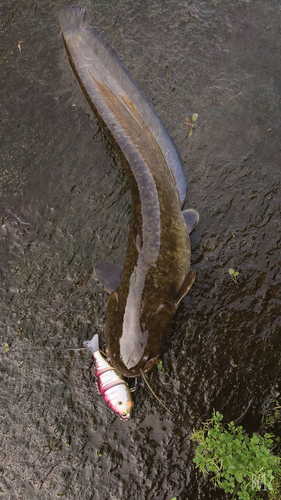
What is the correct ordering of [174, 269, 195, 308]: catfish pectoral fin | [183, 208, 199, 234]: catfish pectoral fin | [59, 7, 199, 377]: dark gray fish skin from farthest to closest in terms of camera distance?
1. [183, 208, 199, 234]: catfish pectoral fin
2. [174, 269, 195, 308]: catfish pectoral fin
3. [59, 7, 199, 377]: dark gray fish skin

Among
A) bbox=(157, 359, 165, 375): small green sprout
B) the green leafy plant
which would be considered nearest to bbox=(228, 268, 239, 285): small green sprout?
Answer: bbox=(157, 359, 165, 375): small green sprout

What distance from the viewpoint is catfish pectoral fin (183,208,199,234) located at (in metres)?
3.56

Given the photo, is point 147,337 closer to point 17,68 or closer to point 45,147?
point 45,147

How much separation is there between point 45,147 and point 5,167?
0.47 m

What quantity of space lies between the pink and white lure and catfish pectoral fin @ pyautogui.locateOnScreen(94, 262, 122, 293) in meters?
0.68

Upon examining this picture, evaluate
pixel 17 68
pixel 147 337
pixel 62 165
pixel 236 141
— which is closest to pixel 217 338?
pixel 147 337

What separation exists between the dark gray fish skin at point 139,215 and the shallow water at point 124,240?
29cm

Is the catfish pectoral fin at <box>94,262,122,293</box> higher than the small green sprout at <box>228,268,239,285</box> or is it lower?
higher

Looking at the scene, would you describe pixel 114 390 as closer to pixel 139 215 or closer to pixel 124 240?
pixel 124 240

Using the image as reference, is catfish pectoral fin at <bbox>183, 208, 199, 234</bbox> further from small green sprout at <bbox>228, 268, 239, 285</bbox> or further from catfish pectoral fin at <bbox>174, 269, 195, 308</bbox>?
small green sprout at <bbox>228, 268, 239, 285</bbox>

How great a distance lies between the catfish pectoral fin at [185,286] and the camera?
326cm

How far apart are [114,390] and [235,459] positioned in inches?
47.0

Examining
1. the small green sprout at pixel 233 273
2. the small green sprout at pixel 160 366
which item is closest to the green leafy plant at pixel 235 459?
the small green sprout at pixel 160 366

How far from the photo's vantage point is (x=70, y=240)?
12.5 ft
